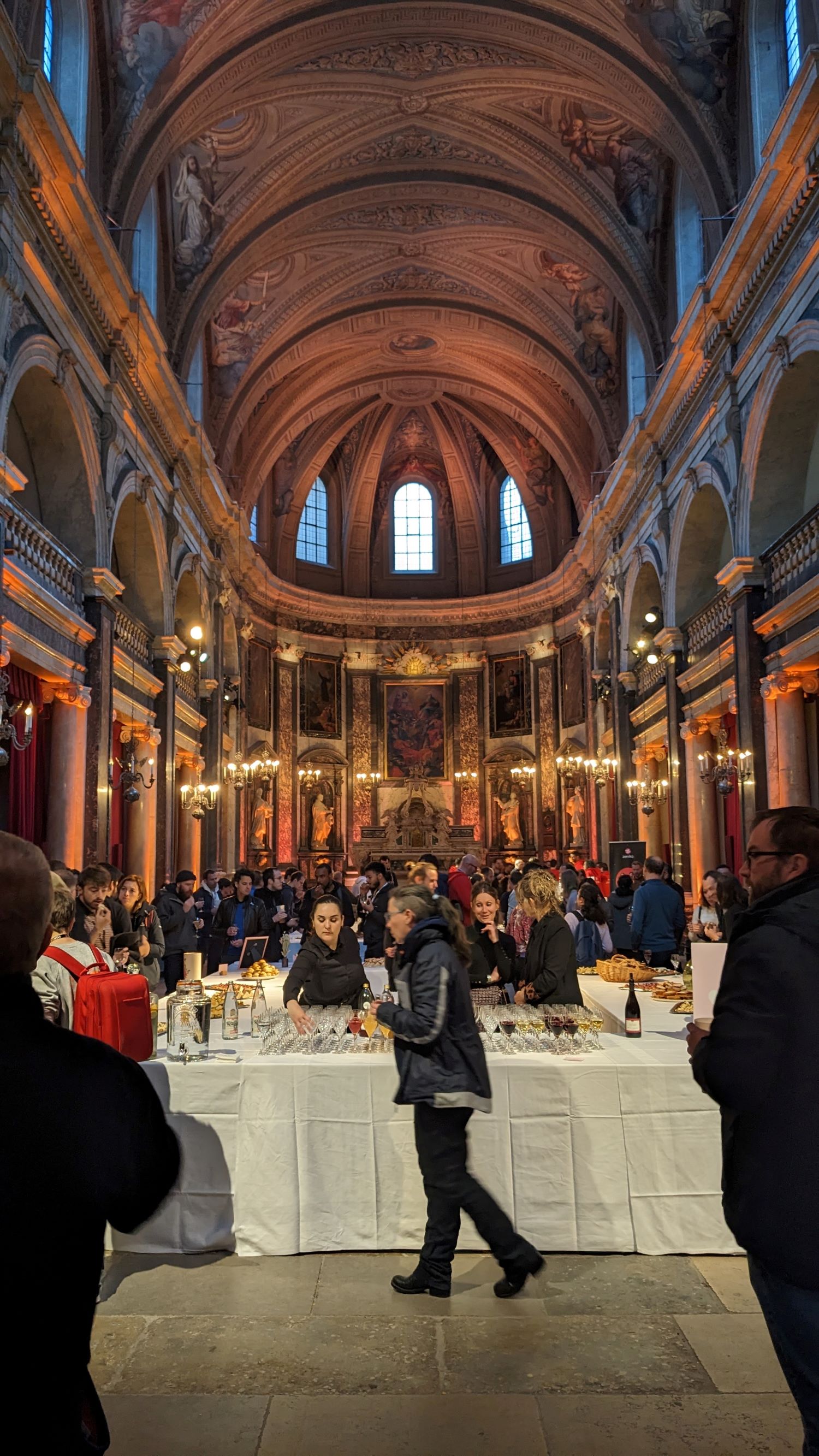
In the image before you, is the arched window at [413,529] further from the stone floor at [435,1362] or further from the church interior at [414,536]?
the stone floor at [435,1362]

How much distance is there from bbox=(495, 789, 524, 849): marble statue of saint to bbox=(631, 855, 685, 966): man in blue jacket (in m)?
19.6

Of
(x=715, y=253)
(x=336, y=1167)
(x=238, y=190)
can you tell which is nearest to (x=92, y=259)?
(x=238, y=190)

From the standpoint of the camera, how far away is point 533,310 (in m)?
22.6

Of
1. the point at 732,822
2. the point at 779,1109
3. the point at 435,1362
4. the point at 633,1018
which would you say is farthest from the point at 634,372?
the point at 779,1109

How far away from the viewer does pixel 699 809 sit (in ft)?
52.2

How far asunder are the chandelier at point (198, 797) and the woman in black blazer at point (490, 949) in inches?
529

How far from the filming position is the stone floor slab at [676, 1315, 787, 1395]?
11.1 ft

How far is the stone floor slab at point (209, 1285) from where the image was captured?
13.1 feet

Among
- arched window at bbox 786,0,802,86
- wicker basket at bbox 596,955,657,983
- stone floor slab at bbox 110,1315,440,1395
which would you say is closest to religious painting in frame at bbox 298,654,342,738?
arched window at bbox 786,0,802,86

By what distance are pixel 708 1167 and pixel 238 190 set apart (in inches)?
698

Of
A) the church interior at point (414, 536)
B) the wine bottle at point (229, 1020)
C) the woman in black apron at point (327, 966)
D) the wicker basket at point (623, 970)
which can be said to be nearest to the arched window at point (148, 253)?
the church interior at point (414, 536)

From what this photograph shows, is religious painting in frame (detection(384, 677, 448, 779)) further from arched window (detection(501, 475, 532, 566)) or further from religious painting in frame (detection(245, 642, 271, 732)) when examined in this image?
arched window (detection(501, 475, 532, 566))

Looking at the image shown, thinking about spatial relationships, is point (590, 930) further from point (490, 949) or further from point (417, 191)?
point (417, 191)

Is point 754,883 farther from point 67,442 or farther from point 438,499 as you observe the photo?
point 438,499
